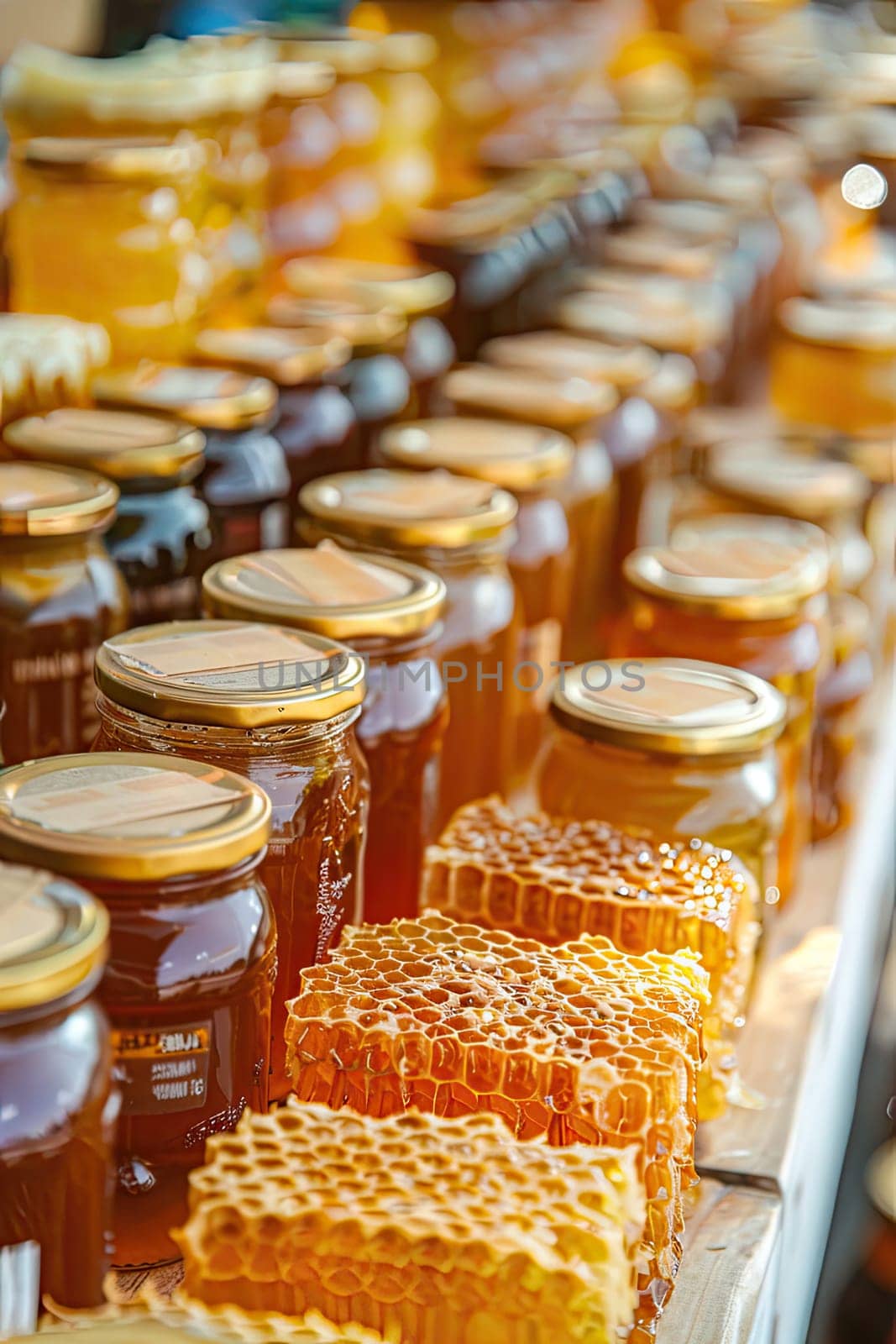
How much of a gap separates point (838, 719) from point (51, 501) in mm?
702

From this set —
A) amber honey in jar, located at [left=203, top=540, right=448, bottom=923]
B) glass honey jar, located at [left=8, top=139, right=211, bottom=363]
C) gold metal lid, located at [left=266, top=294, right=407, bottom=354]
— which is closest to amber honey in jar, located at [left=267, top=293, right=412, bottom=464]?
gold metal lid, located at [left=266, top=294, right=407, bottom=354]

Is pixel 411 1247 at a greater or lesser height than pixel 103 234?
lesser

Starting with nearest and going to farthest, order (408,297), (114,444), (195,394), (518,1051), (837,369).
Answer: (518,1051)
(114,444)
(195,394)
(408,297)
(837,369)

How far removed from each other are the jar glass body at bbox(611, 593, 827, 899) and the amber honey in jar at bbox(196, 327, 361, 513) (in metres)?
0.22

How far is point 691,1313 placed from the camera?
0.62m

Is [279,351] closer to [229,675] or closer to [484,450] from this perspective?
[484,450]

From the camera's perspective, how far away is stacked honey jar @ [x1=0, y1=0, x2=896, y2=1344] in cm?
49

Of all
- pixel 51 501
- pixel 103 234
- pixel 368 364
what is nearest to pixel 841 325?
pixel 368 364

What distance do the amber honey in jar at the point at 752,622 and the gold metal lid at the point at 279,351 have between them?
0.24 metres

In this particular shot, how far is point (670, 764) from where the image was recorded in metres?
0.78

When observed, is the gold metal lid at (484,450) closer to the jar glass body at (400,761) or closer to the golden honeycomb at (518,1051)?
the jar glass body at (400,761)

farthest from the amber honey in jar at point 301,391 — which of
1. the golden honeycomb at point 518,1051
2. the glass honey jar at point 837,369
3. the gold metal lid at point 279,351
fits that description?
the glass honey jar at point 837,369

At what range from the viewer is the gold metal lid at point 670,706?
770mm

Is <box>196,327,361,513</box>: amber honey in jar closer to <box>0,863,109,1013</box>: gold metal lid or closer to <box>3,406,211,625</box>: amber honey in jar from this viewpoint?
<box>3,406,211,625</box>: amber honey in jar
